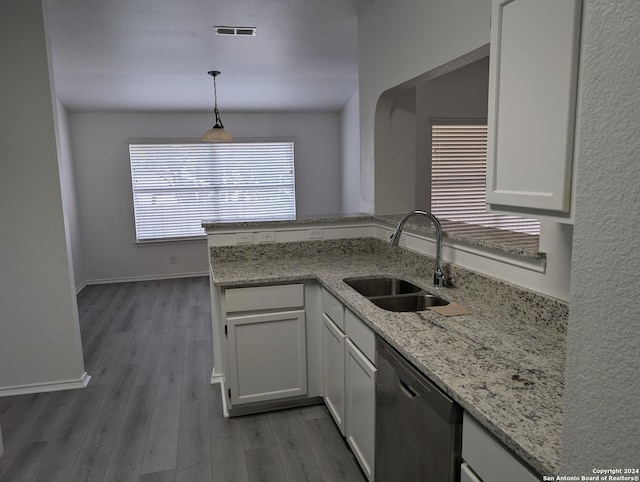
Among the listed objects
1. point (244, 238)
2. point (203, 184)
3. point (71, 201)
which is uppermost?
point (203, 184)

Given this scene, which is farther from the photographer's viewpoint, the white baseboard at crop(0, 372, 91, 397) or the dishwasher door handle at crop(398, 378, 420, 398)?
the white baseboard at crop(0, 372, 91, 397)

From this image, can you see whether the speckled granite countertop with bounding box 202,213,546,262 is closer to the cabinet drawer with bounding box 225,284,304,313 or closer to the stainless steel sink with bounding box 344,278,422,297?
the stainless steel sink with bounding box 344,278,422,297

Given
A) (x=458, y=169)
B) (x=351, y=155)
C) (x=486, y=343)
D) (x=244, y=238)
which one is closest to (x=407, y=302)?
(x=486, y=343)

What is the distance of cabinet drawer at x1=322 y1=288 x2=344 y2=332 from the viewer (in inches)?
87.2

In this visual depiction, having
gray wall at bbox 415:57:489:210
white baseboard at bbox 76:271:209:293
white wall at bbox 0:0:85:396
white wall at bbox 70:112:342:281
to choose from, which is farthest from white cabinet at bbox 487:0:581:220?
white baseboard at bbox 76:271:209:293

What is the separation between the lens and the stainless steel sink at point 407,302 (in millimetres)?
2125

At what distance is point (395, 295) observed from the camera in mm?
2277

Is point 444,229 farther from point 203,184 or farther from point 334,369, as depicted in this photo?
point 203,184

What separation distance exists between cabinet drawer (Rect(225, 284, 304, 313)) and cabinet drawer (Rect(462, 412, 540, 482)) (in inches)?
59.4

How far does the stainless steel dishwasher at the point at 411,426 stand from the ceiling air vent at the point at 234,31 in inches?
110

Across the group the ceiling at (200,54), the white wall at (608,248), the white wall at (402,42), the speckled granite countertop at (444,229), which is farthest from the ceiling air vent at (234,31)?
the white wall at (608,248)

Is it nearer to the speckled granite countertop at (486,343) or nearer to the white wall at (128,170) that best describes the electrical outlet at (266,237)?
the speckled granite countertop at (486,343)

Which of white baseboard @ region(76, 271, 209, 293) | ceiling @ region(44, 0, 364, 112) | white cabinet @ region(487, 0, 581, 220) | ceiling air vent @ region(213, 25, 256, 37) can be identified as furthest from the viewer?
white baseboard @ region(76, 271, 209, 293)

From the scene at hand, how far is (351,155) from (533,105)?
520 cm
